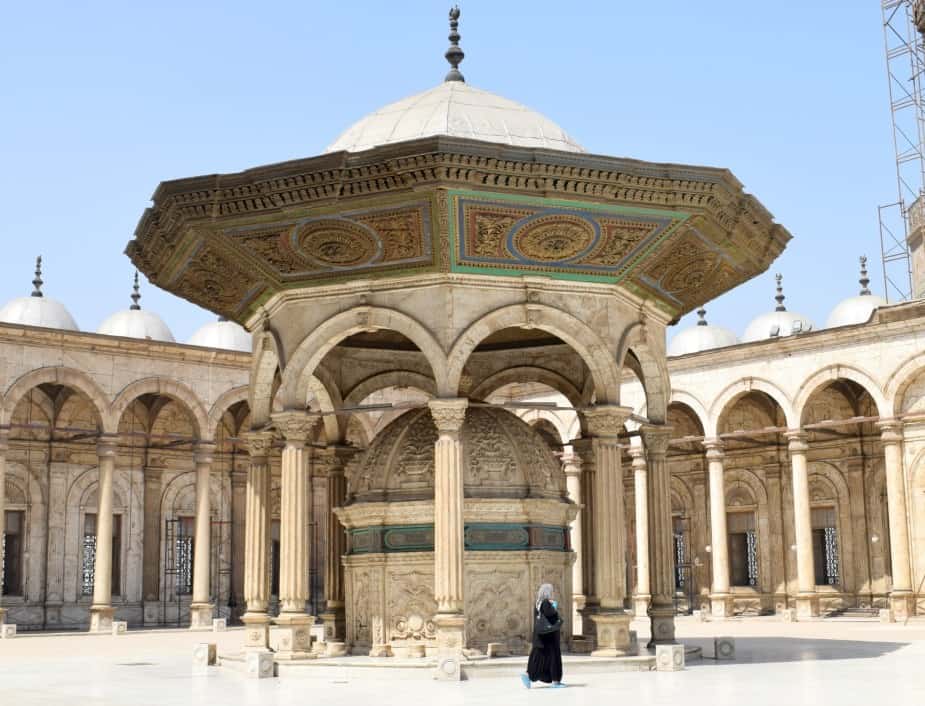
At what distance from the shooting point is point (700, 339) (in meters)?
37.8

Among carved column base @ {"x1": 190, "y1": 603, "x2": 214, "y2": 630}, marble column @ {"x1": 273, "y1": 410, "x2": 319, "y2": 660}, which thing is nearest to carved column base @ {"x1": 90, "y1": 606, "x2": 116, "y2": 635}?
carved column base @ {"x1": 190, "y1": 603, "x2": 214, "y2": 630}

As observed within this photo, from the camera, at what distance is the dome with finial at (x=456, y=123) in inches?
573

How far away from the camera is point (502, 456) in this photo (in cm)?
1445

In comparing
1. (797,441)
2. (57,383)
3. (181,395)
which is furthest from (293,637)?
(797,441)

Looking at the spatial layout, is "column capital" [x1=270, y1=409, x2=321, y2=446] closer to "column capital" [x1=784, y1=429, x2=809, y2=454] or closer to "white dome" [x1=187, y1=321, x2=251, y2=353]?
"column capital" [x1=784, y1=429, x2=809, y2=454]

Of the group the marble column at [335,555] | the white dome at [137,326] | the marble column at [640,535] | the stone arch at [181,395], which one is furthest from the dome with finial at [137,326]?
the marble column at [335,555]

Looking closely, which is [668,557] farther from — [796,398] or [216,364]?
[216,364]

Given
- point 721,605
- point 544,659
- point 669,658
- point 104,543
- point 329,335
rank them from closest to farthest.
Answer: point 544,659
point 669,658
point 329,335
point 104,543
point 721,605

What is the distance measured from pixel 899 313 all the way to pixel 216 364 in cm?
1683

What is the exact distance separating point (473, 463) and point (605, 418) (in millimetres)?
1673

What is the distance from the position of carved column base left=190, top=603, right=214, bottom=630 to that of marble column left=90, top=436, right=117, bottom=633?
2.31 m

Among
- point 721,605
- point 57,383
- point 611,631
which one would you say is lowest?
point 721,605

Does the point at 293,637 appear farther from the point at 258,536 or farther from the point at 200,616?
the point at 200,616

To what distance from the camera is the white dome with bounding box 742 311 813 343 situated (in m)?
36.8
